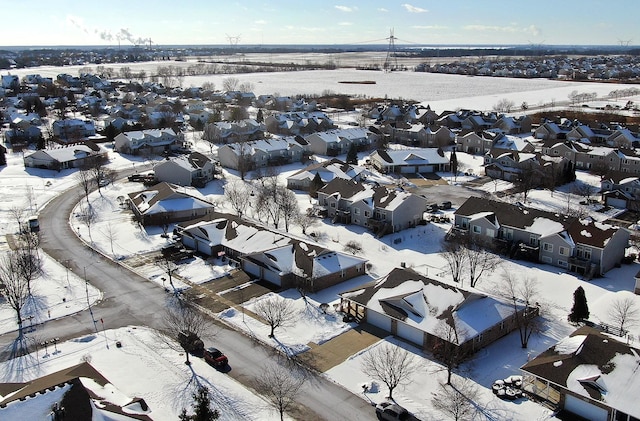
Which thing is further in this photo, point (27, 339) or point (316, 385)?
point (27, 339)

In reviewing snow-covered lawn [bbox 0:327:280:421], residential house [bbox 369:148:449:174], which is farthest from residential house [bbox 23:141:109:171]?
snow-covered lawn [bbox 0:327:280:421]

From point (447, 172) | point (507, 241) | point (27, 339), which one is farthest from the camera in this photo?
point (447, 172)

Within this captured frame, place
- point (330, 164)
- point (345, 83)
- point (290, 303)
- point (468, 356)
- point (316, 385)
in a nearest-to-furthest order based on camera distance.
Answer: point (316, 385)
point (468, 356)
point (290, 303)
point (330, 164)
point (345, 83)

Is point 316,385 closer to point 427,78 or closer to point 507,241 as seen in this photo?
point 507,241

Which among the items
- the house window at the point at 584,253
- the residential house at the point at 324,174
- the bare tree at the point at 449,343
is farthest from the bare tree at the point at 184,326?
the residential house at the point at 324,174

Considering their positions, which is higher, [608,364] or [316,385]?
[608,364]

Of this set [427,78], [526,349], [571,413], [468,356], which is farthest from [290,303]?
[427,78]

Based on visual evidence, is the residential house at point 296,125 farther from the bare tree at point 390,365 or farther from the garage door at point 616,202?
the bare tree at point 390,365
